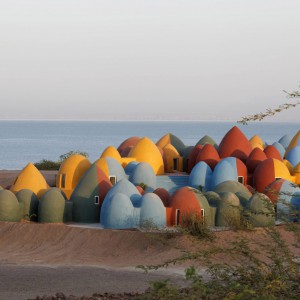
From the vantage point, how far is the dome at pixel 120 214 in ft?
78.9

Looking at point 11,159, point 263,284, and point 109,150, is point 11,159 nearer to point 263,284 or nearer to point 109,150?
point 109,150

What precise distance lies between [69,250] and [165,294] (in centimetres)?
1463

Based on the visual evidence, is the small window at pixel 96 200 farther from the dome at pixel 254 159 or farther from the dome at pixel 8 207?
the dome at pixel 254 159

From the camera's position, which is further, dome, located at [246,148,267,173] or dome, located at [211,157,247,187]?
dome, located at [246,148,267,173]

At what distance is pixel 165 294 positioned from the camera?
7812 millimetres

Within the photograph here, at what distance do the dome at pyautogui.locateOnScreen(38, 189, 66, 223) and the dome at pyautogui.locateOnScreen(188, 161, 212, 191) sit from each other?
17.1 ft

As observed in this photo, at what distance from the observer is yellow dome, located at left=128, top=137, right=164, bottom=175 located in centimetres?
3025

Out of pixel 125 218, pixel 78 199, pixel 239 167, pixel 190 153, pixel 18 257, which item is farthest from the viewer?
pixel 190 153

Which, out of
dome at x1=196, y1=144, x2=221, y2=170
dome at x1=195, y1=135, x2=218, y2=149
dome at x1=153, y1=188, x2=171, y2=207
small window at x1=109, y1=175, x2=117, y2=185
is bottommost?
dome at x1=153, y1=188, x2=171, y2=207

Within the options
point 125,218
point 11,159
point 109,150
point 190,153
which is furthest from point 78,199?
point 11,159

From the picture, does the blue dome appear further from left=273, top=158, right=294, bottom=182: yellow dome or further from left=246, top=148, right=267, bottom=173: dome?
left=246, top=148, right=267, bottom=173: dome

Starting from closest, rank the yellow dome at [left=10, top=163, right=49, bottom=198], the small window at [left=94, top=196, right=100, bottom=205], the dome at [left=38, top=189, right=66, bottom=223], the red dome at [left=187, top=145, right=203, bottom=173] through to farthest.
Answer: the dome at [left=38, top=189, right=66, bottom=223] → the small window at [left=94, top=196, right=100, bottom=205] → the yellow dome at [left=10, top=163, right=49, bottom=198] → the red dome at [left=187, top=145, right=203, bottom=173]

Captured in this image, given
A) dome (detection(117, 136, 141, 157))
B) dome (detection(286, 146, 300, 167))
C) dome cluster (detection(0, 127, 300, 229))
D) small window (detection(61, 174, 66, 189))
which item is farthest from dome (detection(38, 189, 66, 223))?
dome (detection(286, 146, 300, 167))

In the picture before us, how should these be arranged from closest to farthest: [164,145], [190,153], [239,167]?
1. [239,167]
2. [190,153]
3. [164,145]
